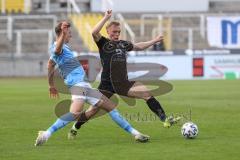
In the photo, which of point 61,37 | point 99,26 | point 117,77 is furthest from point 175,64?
point 61,37

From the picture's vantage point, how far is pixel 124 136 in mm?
14586

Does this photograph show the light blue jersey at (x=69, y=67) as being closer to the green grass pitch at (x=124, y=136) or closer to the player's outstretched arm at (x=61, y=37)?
the player's outstretched arm at (x=61, y=37)

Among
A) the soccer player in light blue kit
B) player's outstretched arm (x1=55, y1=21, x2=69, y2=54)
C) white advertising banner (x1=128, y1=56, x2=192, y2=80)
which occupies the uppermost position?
player's outstretched arm (x1=55, y1=21, x2=69, y2=54)

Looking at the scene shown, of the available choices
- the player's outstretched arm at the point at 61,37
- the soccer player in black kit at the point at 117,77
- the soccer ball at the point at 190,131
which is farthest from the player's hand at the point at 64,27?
the soccer ball at the point at 190,131

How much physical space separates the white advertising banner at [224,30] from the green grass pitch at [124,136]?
67.2 feet

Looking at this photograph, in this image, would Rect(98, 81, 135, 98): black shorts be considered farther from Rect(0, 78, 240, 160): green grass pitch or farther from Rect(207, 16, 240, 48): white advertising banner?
Rect(207, 16, 240, 48): white advertising banner

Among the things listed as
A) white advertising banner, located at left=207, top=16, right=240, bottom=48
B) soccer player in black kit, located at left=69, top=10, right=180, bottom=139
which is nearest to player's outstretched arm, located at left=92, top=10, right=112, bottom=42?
soccer player in black kit, located at left=69, top=10, right=180, bottom=139

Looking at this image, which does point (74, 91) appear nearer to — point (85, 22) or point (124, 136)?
point (124, 136)

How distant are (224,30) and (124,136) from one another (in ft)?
100

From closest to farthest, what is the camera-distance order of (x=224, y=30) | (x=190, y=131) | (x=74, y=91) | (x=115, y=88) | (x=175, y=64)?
(x=74, y=91)
(x=190, y=131)
(x=115, y=88)
(x=175, y=64)
(x=224, y=30)

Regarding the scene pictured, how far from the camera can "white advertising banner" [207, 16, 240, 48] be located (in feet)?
145

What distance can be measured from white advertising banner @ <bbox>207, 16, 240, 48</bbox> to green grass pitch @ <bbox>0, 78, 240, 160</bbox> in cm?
2048

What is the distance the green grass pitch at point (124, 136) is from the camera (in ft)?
39.5

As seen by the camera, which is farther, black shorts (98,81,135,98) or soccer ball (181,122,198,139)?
black shorts (98,81,135,98)
